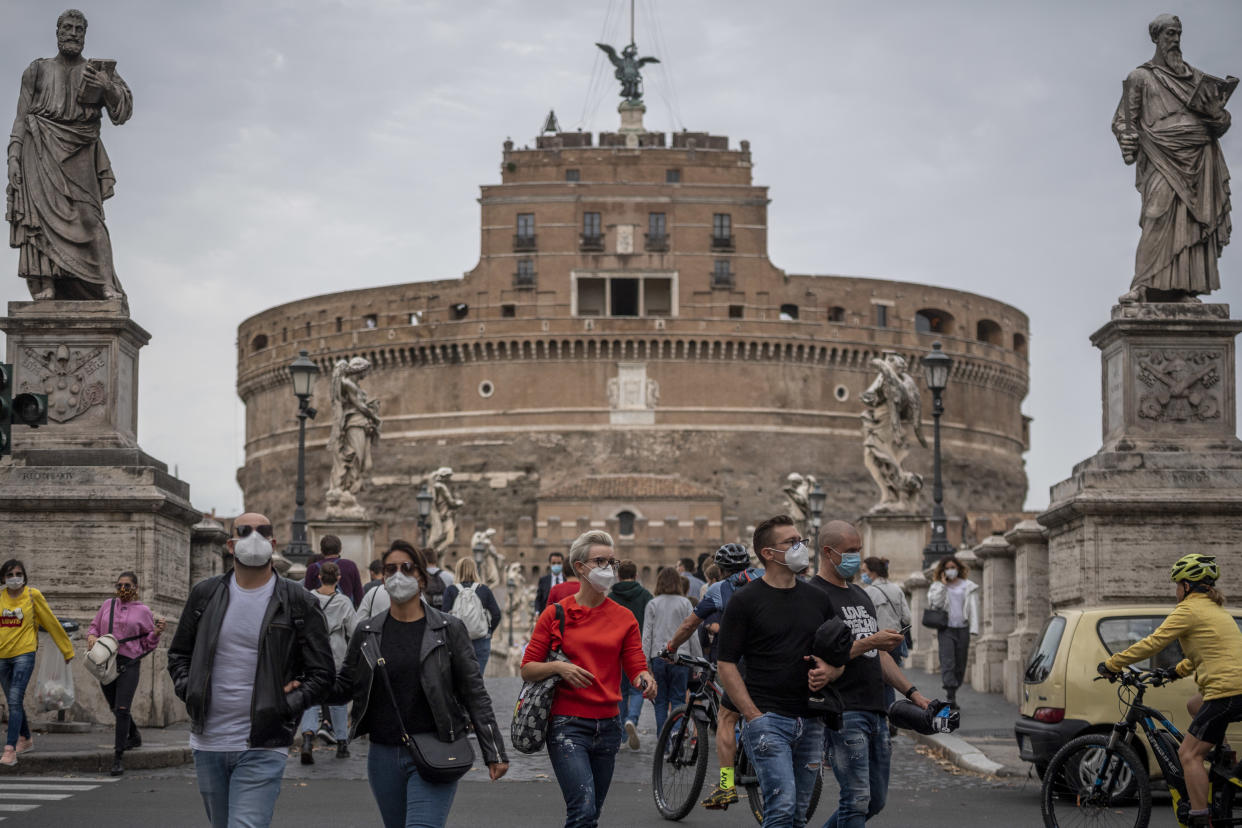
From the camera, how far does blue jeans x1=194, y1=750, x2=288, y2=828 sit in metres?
5.57

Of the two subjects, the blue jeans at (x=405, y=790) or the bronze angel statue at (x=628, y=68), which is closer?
the blue jeans at (x=405, y=790)

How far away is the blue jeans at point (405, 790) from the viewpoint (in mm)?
5680

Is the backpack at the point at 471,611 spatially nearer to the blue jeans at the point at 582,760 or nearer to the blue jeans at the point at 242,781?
the blue jeans at the point at 582,760

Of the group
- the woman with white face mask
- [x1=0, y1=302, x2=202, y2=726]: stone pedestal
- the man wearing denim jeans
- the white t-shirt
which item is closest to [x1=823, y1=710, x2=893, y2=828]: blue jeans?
the man wearing denim jeans

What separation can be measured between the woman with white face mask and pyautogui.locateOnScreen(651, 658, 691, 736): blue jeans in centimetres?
259

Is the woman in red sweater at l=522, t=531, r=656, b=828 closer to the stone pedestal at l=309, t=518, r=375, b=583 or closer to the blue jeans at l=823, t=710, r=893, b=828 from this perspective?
the blue jeans at l=823, t=710, r=893, b=828

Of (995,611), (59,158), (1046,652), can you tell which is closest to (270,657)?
(1046,652)

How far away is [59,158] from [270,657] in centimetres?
692

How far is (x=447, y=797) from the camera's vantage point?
18.8 feet

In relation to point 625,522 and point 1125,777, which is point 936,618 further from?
point 625,522

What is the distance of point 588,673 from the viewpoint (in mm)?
6207

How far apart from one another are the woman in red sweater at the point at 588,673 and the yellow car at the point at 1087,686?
301 cm

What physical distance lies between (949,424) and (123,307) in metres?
58.8

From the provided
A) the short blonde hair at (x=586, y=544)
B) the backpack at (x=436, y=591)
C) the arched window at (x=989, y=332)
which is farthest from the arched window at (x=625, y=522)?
the short blonde hair at (x=586, y=544)
